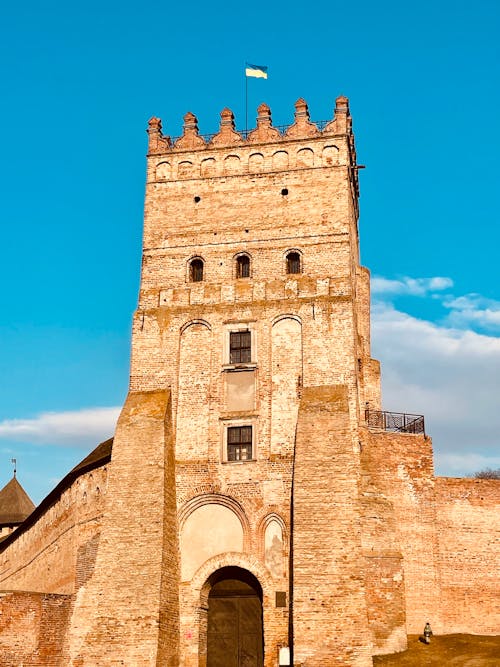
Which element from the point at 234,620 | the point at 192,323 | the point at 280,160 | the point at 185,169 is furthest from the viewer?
the point at 185,169

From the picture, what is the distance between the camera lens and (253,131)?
3077 centimetres

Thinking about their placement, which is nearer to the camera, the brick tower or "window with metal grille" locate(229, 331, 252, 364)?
the brick tower

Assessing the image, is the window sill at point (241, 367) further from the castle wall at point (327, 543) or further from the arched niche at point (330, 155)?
the arched niche at point (330, 155)

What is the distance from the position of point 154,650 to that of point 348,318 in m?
11.0

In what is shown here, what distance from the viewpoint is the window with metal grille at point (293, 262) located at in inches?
1121

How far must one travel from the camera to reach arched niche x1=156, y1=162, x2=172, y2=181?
101 feet

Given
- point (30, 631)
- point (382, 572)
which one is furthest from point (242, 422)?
point (30, 631)

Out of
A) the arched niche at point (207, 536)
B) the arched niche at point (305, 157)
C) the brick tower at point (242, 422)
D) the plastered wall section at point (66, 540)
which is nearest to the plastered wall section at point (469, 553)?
the brick tower at point (242, 422)

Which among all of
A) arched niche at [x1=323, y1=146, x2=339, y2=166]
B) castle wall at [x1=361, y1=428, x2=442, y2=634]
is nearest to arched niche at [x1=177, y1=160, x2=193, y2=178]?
arched niche at [x1=323, y1=146, x2=339, y2=166]

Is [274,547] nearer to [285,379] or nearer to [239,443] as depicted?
[239,443]

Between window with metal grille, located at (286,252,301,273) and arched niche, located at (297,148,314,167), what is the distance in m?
3.33

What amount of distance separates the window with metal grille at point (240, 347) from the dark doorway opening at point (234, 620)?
6302 millimetres

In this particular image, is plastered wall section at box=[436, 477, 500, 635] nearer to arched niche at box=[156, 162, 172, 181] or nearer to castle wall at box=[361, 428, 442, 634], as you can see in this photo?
castle wall at box=[361, 428, 442, 634]

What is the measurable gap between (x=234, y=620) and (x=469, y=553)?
767cm
